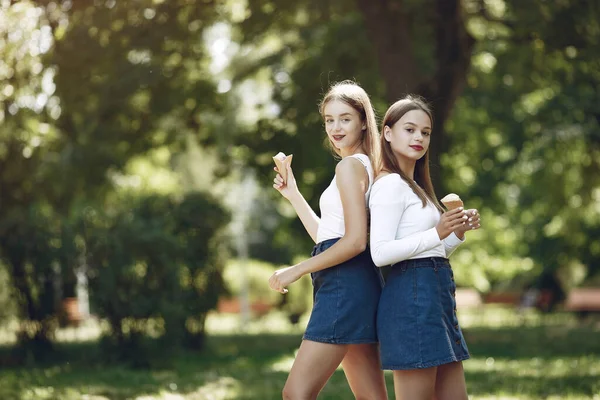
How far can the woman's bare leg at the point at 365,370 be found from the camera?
473cm

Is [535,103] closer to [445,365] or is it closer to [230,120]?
[230,120]

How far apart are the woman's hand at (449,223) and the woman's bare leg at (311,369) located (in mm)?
750

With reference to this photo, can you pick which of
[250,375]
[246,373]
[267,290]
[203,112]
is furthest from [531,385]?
[267,290]

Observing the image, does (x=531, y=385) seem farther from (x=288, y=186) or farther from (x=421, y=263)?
(x=421, y=263)

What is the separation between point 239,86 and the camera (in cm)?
2000

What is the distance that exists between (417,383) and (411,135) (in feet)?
3.84

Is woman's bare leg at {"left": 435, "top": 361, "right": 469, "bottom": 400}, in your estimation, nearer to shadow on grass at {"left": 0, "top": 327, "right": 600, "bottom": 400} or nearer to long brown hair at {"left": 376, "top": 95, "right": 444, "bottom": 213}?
long brown hair at {"left": 376, "top": 95, "right": 444, "bottom": 213}

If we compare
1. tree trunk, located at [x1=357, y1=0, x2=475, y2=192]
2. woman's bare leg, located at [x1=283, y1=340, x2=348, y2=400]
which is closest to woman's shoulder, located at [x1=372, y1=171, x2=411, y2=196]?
woman's bare leg, located at [x1=283, y1=340, x2=348, y2=400]

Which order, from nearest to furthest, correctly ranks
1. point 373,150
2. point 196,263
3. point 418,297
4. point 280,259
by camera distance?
point 418,297, point 373,150, point 196,263, point 280,259

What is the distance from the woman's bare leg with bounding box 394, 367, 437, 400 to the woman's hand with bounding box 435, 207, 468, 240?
2.04 feet

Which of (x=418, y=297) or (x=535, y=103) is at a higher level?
(x=535, y=103)

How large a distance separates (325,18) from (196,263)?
14.1ft

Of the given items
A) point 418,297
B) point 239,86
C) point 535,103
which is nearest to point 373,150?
point 418,297

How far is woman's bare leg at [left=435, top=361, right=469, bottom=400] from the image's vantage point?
4543mm
